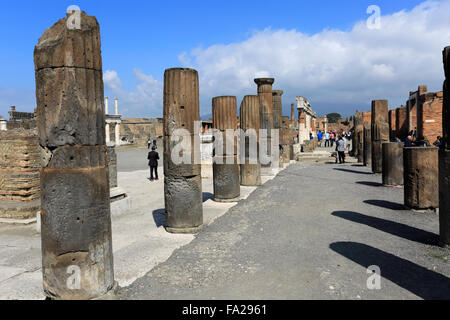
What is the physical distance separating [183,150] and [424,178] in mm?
5100

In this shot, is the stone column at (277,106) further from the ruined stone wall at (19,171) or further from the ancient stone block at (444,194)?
the ancient stone block at (444,194)

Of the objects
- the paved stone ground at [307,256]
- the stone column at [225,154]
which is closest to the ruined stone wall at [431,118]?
the paved stone ground at [307,256]

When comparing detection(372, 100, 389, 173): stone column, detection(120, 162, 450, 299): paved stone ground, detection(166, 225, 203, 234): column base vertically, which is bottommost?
detection(120, 162, 450, 299): paved stone ground

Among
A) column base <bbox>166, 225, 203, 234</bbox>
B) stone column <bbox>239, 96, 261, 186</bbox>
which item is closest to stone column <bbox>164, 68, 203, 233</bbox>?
column base <bbox>166, 225, 203, 234</bbox>

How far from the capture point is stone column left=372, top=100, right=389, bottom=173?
45.1 ft

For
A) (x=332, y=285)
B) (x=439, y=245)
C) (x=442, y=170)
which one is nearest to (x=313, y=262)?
(x=332, y=285)

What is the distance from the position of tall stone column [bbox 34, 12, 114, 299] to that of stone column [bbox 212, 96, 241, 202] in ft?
18.5

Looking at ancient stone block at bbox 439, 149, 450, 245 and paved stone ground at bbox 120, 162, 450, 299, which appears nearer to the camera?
paved stone ground at bbox 120, 162, 450, 299

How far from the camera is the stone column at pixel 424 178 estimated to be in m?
7.36

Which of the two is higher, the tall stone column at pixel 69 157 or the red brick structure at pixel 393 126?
the red brick structure at pixel 393 126

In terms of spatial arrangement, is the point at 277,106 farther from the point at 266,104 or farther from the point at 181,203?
the point at 181,203

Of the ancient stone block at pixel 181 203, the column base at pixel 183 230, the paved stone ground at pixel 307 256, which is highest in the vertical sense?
the ancient stone block at pixel 181 203

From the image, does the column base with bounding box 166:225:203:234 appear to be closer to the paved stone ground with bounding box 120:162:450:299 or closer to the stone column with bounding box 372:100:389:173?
the paved stone ground with bounding box 120:162:450:299

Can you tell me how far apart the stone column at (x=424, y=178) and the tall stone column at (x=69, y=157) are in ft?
21.8
